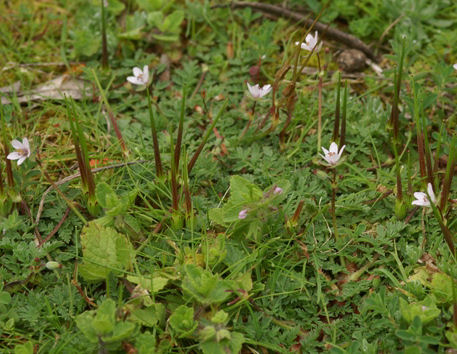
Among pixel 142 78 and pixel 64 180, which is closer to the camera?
pixel 64 180

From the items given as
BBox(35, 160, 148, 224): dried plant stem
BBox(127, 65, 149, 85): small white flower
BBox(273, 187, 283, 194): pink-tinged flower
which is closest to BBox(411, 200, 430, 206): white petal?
BBox(273, 187, 283, 194): pink-tinged flower

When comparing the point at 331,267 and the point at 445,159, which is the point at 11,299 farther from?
the point at 445,159

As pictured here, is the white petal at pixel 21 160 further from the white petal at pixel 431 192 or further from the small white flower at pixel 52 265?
the white petal at pixel 431 192

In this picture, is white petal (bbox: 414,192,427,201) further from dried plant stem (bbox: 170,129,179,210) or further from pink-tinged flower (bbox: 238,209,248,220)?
dried plant stem (bbox: 170,129,179,210)

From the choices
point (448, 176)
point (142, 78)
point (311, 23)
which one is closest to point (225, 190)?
point (142, 78)

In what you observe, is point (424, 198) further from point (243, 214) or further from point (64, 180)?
point (64, 180)
